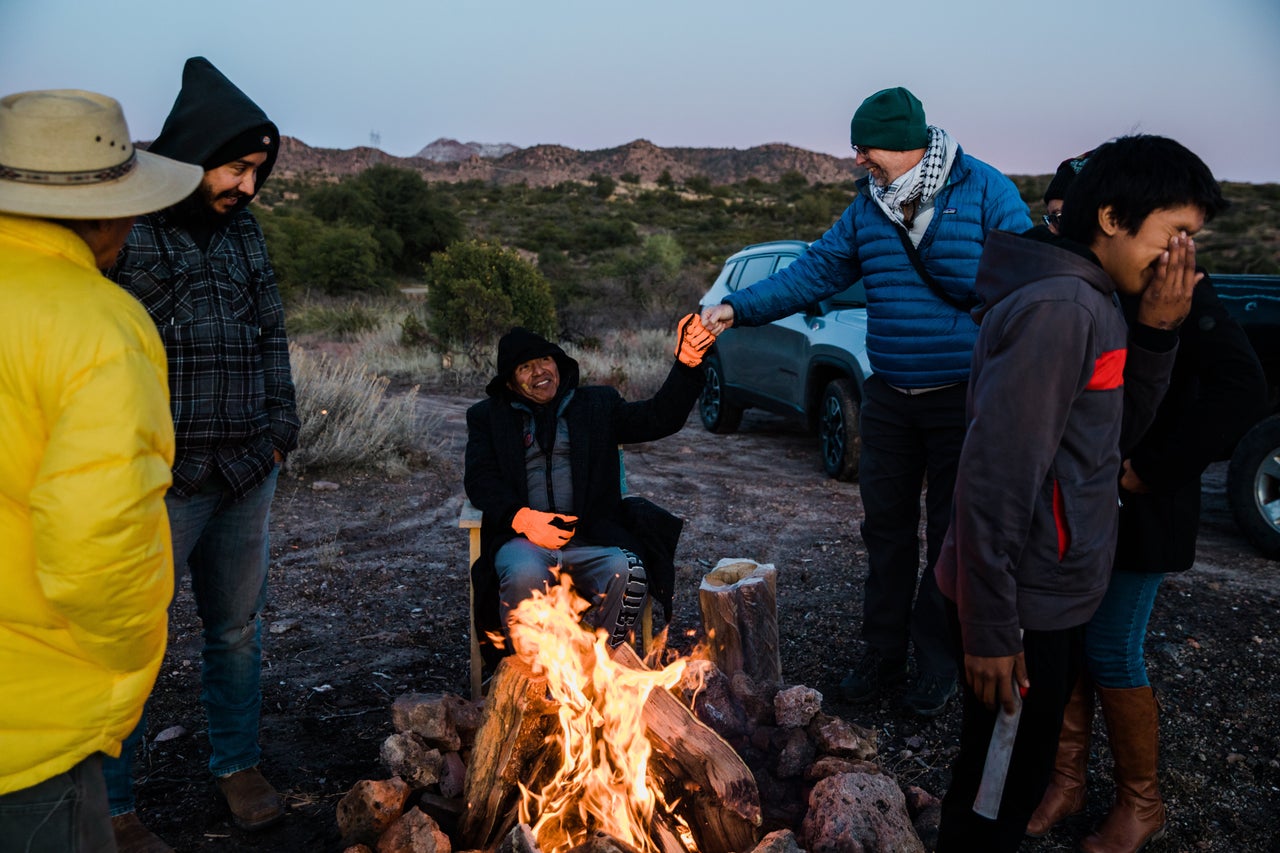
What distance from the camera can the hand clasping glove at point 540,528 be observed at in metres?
3.46

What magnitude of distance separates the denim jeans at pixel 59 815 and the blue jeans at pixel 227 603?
110 cm

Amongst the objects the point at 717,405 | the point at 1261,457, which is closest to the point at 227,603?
the point at 1261,457

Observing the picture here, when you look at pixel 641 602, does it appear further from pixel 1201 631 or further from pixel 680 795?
pixel 1201 631

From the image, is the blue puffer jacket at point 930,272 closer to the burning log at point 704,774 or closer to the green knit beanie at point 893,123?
the green knit beanie at point 893,123

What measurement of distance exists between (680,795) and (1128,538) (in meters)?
1.43

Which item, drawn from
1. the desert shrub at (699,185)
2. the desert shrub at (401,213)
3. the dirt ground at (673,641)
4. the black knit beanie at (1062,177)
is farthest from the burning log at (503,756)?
the desert shrub at (699,185)

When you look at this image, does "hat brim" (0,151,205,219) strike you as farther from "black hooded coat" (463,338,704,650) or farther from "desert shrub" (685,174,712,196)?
"desert shrub" (685,174,712,196)

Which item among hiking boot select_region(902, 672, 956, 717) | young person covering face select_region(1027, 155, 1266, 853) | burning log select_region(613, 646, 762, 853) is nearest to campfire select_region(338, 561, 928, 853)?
burning log select_region(613, 646, 762, 853)

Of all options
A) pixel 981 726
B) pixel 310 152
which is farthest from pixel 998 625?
pixel 310 152

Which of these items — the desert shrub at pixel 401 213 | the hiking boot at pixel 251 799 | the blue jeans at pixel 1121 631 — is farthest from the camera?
the desert shrub at pixel 401 213

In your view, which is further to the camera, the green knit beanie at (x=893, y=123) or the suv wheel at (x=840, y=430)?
the suv wheel at (x=840, y=430)

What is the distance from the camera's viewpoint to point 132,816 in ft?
8.71

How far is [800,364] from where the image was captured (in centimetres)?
789

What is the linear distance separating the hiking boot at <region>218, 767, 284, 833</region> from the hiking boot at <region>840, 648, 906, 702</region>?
2.17m
